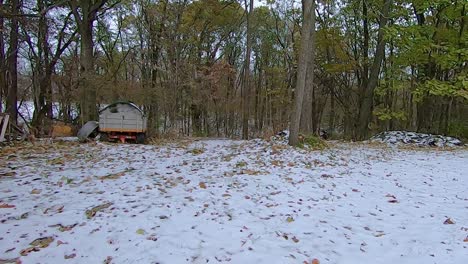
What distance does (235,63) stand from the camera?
2598 centimetres

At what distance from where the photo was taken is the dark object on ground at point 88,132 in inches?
387

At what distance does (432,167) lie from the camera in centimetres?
705

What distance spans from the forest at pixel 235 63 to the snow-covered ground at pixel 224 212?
375cm

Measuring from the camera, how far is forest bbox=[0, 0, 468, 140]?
12203 millimetres

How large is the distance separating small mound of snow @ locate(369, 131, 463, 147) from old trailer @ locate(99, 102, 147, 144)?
889 centimetres

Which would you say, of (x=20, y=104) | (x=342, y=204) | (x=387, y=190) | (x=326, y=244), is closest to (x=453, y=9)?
(x=387, y=190)

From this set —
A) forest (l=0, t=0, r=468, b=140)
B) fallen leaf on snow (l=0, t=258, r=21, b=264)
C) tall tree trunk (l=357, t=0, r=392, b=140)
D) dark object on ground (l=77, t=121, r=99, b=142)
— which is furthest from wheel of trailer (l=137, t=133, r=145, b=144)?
tall tree trunk (l=357, t=0, r=392, b=140)

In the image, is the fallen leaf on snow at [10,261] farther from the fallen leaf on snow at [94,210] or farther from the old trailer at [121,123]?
the old trailer at [121,123]

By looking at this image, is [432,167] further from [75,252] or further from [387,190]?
[75,252]

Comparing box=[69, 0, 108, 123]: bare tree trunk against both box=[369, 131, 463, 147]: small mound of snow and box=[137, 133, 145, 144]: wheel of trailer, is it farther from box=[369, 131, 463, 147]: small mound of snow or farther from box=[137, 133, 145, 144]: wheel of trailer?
box=[369, 131, 463, 147]: small mound of snow

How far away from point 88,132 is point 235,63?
17449mm

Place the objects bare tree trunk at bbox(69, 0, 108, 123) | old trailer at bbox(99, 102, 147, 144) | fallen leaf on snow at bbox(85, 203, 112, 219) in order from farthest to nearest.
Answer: bare tree trunk at bbox(69, 0, 108, 123) → old trailer at bbox(99, 102, 147, 144) → fallen leaf on snow at bbox(85, 203, 112, 219)

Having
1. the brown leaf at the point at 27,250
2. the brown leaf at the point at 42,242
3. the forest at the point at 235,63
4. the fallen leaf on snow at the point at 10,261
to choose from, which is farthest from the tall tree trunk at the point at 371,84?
the fallen leaf on snow at the point at 10,261

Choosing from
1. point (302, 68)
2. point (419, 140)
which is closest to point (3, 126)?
point (302, 68)
